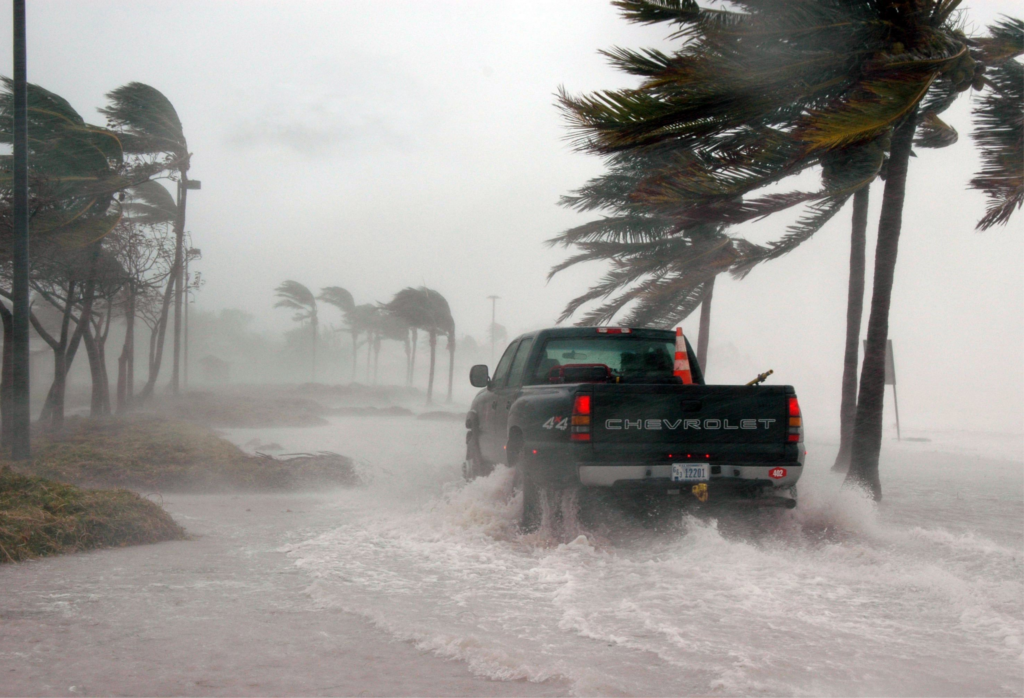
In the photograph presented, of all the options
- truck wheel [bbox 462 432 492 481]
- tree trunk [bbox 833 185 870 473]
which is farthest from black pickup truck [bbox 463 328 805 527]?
A: tree trunk [bbox 833 185 870 473]

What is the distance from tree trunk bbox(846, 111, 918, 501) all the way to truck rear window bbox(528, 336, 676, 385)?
13.5ft

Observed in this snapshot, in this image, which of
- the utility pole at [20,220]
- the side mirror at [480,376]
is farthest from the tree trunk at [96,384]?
the side mirror at [480,376]

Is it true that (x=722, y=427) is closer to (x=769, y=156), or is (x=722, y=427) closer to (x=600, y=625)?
(x=600, y=625)

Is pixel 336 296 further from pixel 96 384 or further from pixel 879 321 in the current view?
pixel 879 321

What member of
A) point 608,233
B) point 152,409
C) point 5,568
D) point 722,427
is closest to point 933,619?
point 722,427

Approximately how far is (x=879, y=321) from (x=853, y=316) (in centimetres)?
329

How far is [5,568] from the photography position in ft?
20.1

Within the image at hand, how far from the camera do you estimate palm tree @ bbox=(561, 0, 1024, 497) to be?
890cm

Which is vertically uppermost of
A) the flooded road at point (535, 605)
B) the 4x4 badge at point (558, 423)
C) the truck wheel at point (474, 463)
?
the 4x4 badge at point (558, 423)

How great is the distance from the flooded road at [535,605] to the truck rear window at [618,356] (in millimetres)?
1400

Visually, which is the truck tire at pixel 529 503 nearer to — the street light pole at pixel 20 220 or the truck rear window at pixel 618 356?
the truck rear window at pixel 618 356

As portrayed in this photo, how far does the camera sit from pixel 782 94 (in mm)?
9508

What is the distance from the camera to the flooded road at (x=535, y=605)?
4.02m

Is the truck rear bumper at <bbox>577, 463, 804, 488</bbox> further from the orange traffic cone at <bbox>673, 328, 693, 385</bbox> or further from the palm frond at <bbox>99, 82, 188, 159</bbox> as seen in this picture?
the palm frond at <bbox>99, 82, 188, 159</bbox>
